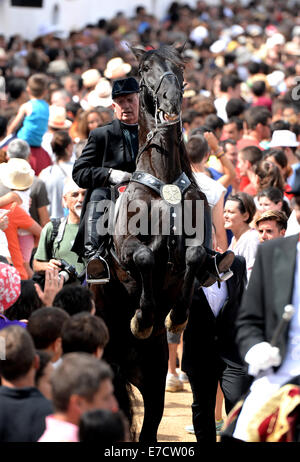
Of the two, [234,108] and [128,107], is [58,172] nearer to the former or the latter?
[128,107]

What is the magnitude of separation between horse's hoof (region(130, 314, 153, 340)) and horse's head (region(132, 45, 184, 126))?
4.27 ft

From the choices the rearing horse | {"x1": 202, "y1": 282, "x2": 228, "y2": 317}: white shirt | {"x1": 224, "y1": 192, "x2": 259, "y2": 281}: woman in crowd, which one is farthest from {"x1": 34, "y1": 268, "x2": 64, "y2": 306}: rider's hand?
{"x1": 224, "y1": 192, "x2": 259, "y2": 281}: woman in crowd

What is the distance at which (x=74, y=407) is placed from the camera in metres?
4.01

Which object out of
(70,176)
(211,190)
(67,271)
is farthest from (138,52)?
(70,176)

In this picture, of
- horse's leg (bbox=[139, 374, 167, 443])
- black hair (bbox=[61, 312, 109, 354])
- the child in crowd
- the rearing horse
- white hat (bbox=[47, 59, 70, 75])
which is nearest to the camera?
black hair (bbox=[61, 312, 109, 354])

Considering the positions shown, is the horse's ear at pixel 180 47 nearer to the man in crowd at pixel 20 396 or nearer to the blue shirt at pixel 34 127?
the man in crowd at pixel 20 396

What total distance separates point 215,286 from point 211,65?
16.0m

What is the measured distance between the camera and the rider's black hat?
712 cm

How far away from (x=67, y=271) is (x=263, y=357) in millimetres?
3579

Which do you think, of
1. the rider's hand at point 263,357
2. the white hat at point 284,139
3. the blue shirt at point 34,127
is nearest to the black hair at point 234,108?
the white hat at point 284,139

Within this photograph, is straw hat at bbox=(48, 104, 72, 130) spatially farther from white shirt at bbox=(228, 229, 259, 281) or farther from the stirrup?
the stirrup

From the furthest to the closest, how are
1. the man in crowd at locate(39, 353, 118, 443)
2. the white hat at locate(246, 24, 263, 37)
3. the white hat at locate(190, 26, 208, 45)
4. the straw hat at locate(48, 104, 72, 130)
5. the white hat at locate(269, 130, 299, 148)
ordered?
1. the white hat at locate(246, 24, 263, 37)
2. the white hat at locate(190, 26, 208, 45)
3. the straw hat at locate(48, 104, 72, 130)
4. the white hat at locate(269, 130, 299, 148)
5. the man in crowd at locate(39, 353, 118, 443)

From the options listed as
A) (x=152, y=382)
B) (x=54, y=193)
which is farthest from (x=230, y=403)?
(x=54, y=193)
